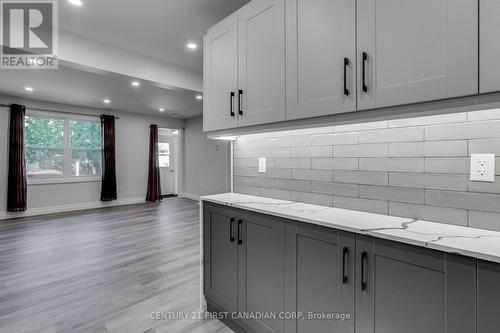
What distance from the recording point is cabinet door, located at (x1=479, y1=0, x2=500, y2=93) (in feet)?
3.04

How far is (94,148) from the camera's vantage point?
664 cm

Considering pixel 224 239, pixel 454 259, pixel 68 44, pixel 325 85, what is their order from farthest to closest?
pixel 68 44
pixel 224 239
pixel 325 85
pixel 454 259

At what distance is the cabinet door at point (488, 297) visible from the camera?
0.85 metres

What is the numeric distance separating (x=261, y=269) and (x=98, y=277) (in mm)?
2026

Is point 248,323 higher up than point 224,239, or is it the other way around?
point 224,239

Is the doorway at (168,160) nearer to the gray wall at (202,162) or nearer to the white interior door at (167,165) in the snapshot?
the white interior door at (167,165)

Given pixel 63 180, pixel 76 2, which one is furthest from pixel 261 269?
pixel 63 180

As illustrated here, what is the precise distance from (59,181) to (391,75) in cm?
708

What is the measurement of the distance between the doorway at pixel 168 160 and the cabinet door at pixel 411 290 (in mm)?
7868

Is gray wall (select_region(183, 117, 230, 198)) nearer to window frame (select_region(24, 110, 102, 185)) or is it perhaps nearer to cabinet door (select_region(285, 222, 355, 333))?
window frame (select_region(24, 110, 102, 185))

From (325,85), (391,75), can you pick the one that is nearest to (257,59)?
(325,85)

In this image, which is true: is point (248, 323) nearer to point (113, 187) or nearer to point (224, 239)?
point (224, 239)

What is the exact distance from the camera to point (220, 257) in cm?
194

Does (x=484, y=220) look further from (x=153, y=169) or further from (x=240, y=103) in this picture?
(x=153, y=169)
